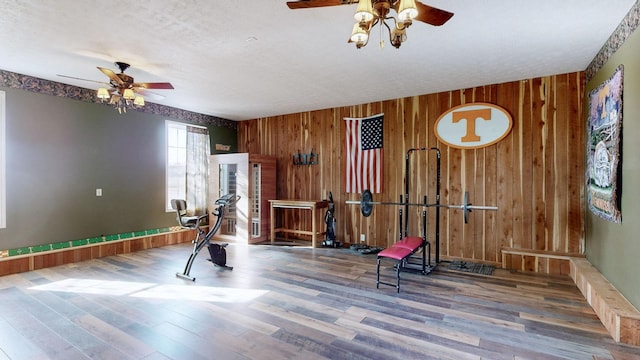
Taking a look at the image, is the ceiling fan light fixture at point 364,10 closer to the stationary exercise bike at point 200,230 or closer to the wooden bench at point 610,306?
the wooden bench at point 610,306

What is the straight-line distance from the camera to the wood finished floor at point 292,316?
2.44 meters

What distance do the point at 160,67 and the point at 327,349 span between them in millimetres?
3912

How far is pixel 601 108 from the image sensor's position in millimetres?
3492

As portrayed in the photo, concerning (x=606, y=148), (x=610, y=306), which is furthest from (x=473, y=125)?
(x=610, y=306)

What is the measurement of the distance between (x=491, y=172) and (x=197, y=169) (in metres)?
5.58

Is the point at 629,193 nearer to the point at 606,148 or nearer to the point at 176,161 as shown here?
the point at 606,148

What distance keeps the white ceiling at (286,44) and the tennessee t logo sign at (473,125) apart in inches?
16.0

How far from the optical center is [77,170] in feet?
16.5

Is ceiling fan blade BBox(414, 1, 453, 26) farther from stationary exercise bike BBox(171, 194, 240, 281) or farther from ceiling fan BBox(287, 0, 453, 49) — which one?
stationary exercise bike BBox(171, 194, 240, 281)

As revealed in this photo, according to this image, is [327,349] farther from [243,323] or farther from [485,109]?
[485,109]

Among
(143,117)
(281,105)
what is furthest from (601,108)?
(143,117)

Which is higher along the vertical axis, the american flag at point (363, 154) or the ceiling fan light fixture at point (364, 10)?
the ceiling fan light fixture at point (364, 10)

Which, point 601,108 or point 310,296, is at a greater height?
point 601,108

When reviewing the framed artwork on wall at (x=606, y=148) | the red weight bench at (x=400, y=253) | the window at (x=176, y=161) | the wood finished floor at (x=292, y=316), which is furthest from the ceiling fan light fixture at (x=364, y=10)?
the window at (x=176, y=161)
